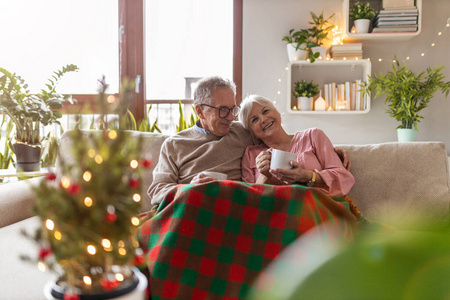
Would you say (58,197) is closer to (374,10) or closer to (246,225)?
(246,225)

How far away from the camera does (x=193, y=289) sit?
129 cm

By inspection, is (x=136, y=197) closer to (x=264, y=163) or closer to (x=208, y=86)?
(x=264, y=163)

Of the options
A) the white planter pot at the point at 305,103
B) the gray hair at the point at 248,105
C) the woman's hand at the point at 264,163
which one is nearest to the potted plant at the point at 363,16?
the white planter pot at the point at 305,103

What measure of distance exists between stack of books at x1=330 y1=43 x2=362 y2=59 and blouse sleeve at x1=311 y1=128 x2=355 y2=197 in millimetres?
1634

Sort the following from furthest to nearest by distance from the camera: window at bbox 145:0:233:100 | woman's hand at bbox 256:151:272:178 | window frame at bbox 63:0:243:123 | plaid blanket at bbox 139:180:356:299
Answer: window at bbox 145:0:233:100, window frame at bbox 63:0:243:123, woman's hand at bbox 256:151:272:178, plaid blanket at bbox 139:180:356:299

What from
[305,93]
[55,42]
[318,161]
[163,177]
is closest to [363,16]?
[305,93]

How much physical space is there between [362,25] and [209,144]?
1.92 metres

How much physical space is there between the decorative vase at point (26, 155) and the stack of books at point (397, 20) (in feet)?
8.52

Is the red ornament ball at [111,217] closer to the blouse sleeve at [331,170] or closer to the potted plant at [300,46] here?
the blouse sleeve at [331,170]

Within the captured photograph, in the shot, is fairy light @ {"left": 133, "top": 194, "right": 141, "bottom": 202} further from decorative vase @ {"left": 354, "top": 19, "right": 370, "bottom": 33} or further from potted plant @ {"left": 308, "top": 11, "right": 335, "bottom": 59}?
decorative vase @ {"left": 354, "top": 19, "right": 370, "bottom": 33}

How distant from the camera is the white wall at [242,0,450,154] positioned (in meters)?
3.49

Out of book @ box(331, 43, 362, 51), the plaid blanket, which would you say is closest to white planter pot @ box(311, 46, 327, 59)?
book @ box(331, 43, 362, 51)

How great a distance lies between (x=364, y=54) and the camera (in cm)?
354

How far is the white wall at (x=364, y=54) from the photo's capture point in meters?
3.49
